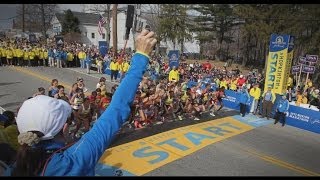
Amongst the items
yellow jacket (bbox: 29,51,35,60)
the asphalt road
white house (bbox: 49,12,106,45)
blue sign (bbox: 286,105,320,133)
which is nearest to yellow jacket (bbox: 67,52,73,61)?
yellow jacket (bbox: 29,51,35,60)

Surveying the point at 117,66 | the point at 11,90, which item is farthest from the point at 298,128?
the point at 11,90

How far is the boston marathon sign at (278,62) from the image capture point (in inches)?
689

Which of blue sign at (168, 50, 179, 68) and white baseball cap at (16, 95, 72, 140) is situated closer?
white baseball cap at (16, 95, 72, 140)

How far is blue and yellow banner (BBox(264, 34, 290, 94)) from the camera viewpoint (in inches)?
689

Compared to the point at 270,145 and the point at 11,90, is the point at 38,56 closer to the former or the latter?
the point at 11,90

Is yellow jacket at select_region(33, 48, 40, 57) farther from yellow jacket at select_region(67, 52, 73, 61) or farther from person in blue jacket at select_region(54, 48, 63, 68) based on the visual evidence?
yellow jacket at select_region(67, 52, 73, 61)

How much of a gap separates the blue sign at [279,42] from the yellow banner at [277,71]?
0.50 ft

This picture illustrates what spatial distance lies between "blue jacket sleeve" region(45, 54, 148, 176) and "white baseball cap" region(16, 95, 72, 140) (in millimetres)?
138

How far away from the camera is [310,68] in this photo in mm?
20812

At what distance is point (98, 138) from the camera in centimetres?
200

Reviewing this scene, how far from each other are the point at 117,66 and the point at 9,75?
6.60 meters

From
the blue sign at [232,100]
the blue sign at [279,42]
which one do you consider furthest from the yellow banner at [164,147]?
the blue sign at [279,42]

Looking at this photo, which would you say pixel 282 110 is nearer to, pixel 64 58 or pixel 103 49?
pixel 103 49

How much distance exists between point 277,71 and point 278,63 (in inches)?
15.4
